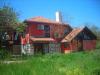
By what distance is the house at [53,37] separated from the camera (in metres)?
28.0

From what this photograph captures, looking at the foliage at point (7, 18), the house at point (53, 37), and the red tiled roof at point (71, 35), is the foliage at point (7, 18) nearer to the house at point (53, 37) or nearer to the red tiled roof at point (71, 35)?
the house at point (53, 37)

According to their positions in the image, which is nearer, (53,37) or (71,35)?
(71,35)

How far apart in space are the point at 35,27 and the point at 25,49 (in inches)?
124

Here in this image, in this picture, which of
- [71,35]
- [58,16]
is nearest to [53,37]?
[71,35]

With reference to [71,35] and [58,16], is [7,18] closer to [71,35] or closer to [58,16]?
[71,35]

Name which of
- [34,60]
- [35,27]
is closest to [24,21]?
[35,27]

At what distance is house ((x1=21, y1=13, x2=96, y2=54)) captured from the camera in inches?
1104

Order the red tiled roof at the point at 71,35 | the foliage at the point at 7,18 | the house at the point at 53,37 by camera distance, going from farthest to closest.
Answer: the red tiled roof at the point at 71,35 < the house at the point at 53,37 < the foliage at the point at 7,18

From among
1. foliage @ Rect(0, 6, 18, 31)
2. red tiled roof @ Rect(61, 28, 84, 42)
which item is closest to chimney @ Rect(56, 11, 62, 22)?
red tiled roof @ Rect(61, 28, 84, 42)

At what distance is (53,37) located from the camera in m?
30.5

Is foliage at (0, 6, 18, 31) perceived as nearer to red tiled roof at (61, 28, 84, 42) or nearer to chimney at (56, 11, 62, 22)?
red tiled roof at (61, 28, 84, 42)

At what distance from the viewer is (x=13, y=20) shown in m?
24.0

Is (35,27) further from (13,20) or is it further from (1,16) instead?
(1,16)

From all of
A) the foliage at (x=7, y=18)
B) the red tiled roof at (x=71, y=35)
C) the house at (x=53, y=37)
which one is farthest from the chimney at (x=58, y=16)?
the foliage at (x=7, y=18)
